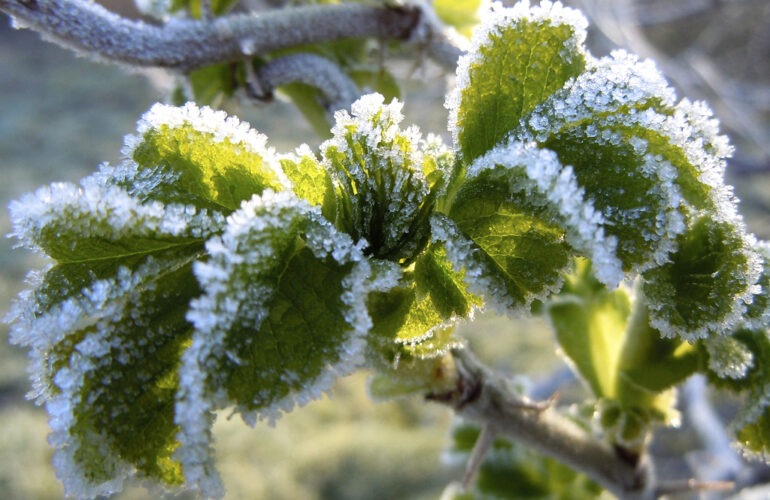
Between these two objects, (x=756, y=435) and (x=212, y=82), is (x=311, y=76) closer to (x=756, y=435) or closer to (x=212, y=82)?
(x=212, y=82)

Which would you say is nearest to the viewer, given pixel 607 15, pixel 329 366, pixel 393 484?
pixel 329 366

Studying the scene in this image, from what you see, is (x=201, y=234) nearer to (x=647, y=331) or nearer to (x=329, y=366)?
(x=329, y=366)

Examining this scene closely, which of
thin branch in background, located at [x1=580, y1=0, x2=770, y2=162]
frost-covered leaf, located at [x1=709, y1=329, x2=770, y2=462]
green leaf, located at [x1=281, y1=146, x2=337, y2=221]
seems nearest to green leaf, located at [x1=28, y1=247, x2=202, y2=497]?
green leaf, located at [x1=281, y1=146, x2=337, y2=221]

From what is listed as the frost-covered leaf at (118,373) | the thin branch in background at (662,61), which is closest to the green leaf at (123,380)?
the frost-covered leaf at (118,373)

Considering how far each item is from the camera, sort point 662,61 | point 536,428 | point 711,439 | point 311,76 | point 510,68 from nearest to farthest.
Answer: point 510,68
point 536,428
point 311,76
point 711,439
point 662,61

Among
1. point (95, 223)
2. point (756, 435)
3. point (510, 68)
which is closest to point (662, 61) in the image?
point (756, 435)

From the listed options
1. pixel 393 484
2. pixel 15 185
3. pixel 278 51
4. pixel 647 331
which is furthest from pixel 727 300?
pixel 15 185

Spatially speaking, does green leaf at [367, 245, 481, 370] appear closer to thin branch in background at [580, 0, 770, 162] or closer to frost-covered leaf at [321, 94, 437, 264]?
frost-covered leaf at [321, 94, 437, 264]
